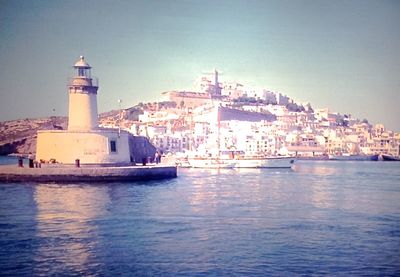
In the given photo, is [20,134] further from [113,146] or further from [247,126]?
[113,146]

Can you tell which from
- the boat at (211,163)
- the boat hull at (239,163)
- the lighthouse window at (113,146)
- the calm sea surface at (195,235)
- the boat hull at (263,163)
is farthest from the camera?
the boat hull at (263,163)

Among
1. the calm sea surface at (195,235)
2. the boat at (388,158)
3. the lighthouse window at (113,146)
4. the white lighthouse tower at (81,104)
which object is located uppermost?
the white lighthouse tower at (81,104)

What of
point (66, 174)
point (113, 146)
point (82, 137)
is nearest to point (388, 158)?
point (113, 146)

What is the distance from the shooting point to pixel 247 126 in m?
45.7

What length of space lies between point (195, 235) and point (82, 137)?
351 inches

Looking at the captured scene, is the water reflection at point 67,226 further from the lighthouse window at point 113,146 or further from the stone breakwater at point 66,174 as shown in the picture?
the lighthouse window at point 113,146

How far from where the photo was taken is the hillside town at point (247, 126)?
39688mm

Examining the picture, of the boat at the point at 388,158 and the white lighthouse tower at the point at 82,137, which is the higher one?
the white lighthouse tower at the point at 82,137

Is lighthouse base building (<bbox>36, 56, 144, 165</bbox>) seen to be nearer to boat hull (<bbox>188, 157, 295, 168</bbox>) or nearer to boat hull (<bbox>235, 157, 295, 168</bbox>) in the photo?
boat hull (<bbox>188, 157, 295, 168</bbox>)

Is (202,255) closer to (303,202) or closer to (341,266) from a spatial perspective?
(341,266)

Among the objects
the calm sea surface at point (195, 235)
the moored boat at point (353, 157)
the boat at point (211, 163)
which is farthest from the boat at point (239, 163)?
the moored boat at point (353, 157)

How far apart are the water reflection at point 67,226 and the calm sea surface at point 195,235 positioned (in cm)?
1

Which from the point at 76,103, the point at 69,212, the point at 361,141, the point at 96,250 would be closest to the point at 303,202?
the point at 69,212

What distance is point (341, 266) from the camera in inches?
201
